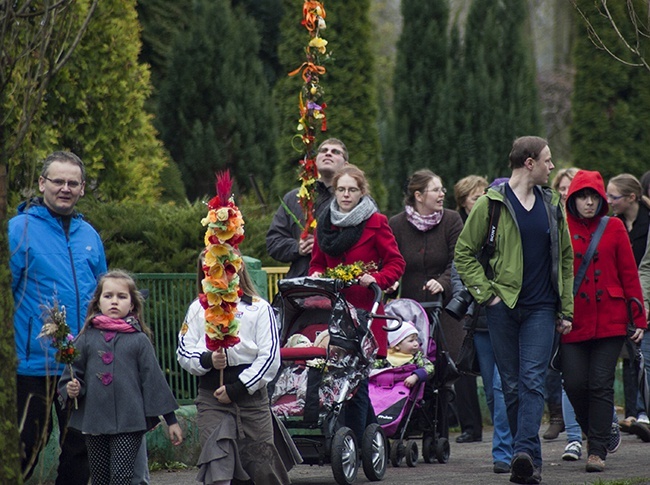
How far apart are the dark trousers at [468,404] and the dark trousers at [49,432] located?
4.94 m

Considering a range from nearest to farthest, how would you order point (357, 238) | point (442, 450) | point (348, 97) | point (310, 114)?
point (357, 238), point (442, 450), point (310, 114), point (348, 97)

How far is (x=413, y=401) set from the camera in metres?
9.18

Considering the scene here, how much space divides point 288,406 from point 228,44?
1249 cm

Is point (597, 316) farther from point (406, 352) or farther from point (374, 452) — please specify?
point (374, 452)

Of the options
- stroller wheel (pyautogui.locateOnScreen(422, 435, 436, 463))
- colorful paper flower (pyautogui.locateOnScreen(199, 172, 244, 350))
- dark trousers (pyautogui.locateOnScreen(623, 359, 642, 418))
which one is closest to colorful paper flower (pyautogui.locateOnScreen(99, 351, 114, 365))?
colorful paper flower (pyautogui.locateOnScreen(199, 172, 244, 350))

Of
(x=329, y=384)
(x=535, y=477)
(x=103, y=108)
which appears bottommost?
(x=535, y=477)

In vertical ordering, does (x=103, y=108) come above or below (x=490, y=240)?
above

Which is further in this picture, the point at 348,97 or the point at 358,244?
the point at 348,97

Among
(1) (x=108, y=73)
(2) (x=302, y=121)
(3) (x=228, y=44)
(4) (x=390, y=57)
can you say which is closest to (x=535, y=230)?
(2) (x=302, y=121)

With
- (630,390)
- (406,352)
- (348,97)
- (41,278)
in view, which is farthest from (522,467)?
(348,97)

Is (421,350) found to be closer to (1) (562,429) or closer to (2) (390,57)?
(1) (562,429)

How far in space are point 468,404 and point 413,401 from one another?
2.28m

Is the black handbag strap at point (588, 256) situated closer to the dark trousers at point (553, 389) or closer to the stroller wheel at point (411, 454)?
the stroller wheel at point (411, 454)

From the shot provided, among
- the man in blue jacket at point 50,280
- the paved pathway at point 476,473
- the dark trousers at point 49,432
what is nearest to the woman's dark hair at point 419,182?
the paved pathway at point 476,473
